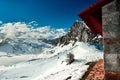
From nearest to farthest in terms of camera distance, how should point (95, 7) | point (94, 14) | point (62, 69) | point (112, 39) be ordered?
point (112, 39) < point (95, 7) < point (94, 14) < point (62, 69)

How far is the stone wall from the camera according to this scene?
11.4m

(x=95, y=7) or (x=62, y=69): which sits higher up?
(x=95, y=7)

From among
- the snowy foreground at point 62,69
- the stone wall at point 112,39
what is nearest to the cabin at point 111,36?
the stone wall at point 112,39

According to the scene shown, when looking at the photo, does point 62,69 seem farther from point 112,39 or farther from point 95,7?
point 112,39

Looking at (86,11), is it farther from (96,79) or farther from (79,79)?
(79,79)

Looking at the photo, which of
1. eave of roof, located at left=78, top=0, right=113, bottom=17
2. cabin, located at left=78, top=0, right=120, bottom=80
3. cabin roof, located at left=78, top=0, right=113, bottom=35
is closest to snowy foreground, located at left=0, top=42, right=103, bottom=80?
cabin roof, located at left=78, top=0, right=113, bottom=35

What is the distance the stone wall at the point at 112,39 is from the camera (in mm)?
11367

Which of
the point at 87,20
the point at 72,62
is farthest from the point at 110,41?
the point at 72,62

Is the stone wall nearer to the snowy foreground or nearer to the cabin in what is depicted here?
the cabin

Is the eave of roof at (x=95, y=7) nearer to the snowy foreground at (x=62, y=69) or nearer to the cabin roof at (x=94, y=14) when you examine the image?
the cabin roof at (x=94, y=14)

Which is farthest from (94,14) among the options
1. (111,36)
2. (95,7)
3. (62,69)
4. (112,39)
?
(62,69)

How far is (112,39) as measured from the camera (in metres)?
11.5

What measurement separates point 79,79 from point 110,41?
17564mm

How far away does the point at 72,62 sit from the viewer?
5284cm
